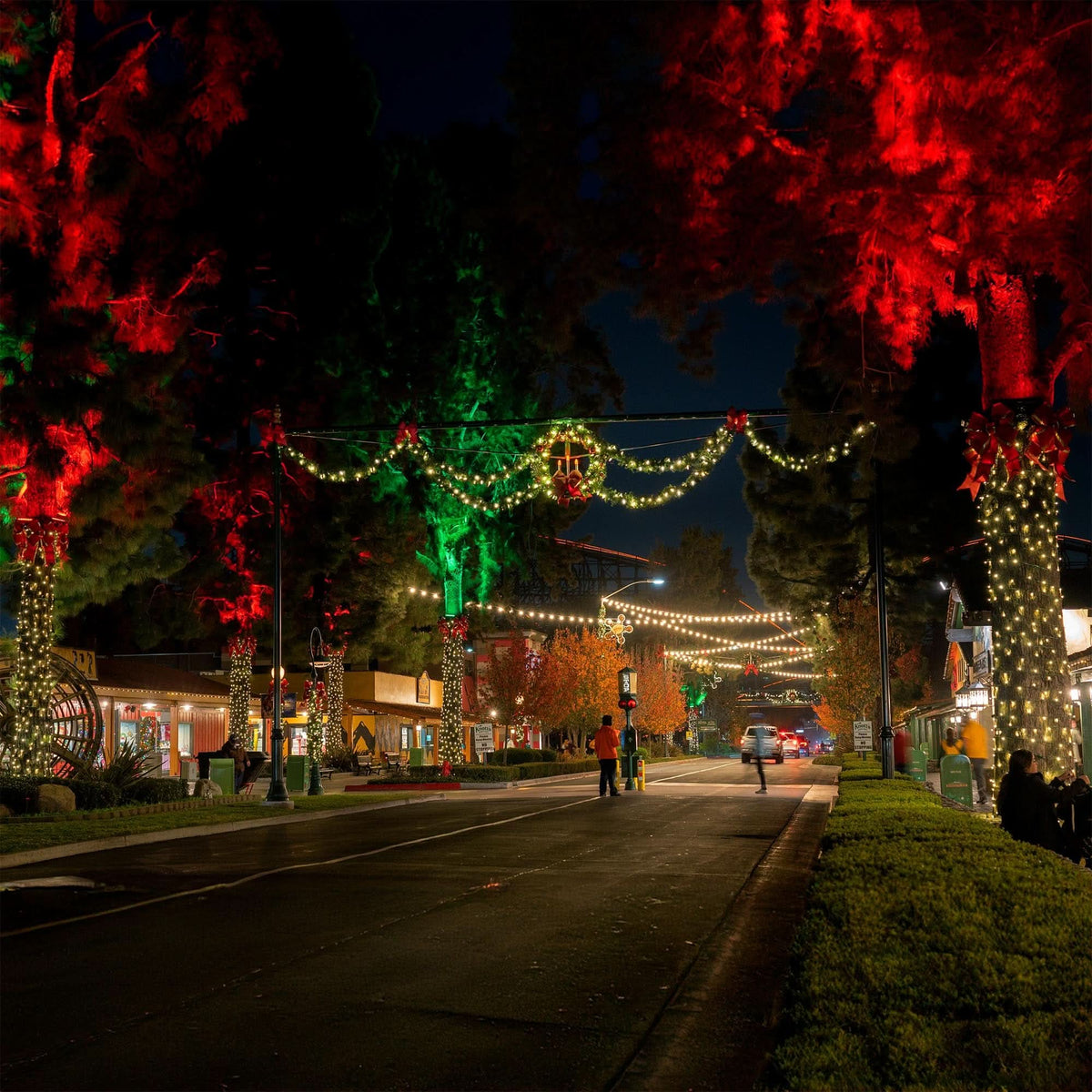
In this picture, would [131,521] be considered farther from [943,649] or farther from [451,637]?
[943,649]

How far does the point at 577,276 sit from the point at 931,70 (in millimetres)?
6195

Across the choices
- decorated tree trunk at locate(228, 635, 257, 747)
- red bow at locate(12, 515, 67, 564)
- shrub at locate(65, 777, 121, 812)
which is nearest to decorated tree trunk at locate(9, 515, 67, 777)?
red bow at locate(12, 515, 67, 564)

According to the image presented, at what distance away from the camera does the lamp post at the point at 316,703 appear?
30.7 m

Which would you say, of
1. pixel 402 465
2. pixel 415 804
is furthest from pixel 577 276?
pixel 402 465

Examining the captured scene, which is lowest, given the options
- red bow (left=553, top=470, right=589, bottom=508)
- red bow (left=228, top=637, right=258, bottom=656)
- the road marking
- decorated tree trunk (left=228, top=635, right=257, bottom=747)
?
the road marking

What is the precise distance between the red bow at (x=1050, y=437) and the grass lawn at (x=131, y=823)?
46.3 ft

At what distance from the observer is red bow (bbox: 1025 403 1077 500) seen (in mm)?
15164

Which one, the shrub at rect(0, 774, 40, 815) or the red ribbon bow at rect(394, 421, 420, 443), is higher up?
the red ribbon bow at rect(394, 421, 420, 443)

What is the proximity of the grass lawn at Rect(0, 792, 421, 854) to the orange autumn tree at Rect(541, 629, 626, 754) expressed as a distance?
89.4ft

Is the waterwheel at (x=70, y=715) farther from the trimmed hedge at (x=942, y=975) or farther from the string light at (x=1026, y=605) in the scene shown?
the trimmed hedge at (x=942, y=975)

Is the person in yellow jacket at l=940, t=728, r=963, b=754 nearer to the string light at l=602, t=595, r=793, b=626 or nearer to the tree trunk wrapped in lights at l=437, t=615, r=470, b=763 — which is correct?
the string light at l=602, t=595, r=793, b=626

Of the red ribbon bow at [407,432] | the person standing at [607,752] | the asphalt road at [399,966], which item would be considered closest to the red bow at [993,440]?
the asphalt road at [399,966]

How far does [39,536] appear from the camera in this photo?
2373 cm

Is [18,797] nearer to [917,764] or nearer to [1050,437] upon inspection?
[1050,437]
